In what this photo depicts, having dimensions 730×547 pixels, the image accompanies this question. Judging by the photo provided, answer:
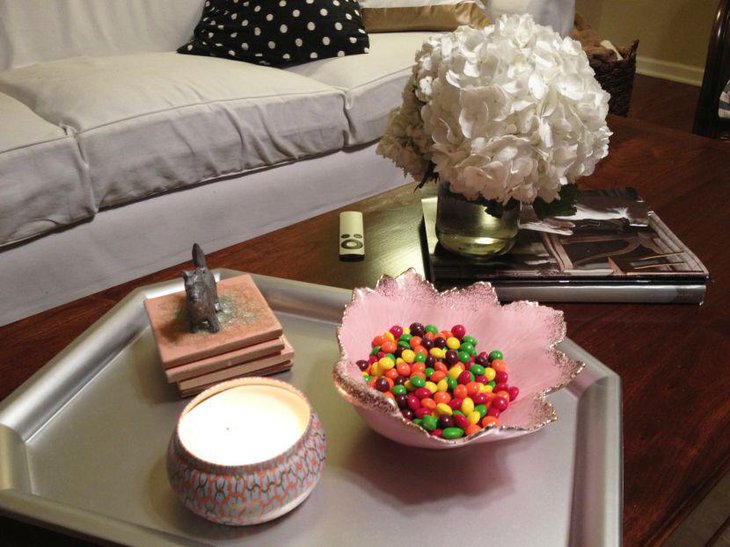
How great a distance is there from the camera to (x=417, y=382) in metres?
0.62

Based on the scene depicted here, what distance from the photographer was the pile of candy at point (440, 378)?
600 millimetres

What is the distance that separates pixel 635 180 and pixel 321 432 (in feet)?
3.00

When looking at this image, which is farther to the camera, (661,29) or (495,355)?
(661,29)

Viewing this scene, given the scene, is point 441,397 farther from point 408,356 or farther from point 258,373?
point 258,373

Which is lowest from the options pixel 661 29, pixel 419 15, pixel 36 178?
pixel 661 29

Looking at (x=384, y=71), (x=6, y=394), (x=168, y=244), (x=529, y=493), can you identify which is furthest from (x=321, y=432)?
(x=384, y=71)

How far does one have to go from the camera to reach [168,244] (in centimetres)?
155

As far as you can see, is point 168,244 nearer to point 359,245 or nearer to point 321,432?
point 359,245

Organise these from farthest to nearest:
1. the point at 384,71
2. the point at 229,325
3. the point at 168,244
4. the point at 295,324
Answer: the point at 384,71, the point at 168,244, the point at 295,324, the point at 229,325

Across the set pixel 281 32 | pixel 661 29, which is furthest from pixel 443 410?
pixel 661 29

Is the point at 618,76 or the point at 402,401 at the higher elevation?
the point at 402,401

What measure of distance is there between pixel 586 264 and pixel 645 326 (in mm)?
118

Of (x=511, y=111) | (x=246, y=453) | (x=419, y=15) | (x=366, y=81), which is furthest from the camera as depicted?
(x=419, y=15)

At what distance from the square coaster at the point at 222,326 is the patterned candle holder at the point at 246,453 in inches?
3.5
